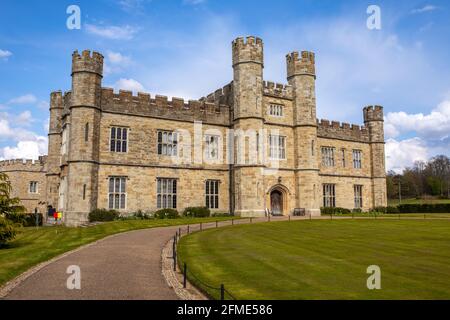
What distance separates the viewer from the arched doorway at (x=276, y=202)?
34.5 meters

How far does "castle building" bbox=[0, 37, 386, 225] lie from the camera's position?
27719 mm

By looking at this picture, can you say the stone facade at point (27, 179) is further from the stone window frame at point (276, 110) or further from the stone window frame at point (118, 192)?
the stone window frame at point (276, 110)

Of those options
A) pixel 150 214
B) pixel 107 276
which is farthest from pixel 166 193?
pixel 107 276

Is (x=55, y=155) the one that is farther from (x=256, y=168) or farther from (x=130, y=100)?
(x=256, y=168)

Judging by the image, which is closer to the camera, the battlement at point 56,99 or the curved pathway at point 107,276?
the curved pathway at point 107,276

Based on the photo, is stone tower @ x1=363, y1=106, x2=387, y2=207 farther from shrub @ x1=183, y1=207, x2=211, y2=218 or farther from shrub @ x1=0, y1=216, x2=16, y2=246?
shrub @ x1=0, y1=216, x2=16, y2=246

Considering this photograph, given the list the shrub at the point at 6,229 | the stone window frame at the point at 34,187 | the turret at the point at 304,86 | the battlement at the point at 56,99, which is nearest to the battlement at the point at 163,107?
the turret at the point at 304,86

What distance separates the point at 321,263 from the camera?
36.4 ft

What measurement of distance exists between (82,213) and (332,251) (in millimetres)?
18803

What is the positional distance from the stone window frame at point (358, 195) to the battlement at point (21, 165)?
127 ft

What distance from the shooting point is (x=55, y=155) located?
1363 inches

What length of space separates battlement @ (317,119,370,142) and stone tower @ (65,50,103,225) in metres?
21.8
